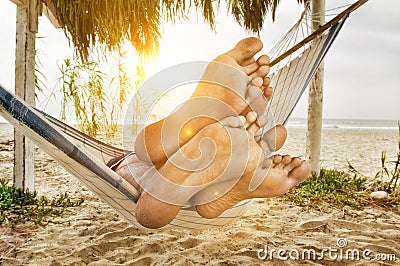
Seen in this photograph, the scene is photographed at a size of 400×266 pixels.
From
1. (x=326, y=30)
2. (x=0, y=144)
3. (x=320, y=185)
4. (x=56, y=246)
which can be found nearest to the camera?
(x=56, y=246)

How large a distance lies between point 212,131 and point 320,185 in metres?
1.71

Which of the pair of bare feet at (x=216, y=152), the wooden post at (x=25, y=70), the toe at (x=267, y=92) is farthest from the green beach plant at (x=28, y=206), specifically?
the toe at (x=267, y=92)

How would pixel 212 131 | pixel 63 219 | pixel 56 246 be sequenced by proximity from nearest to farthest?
1. pixel 212 131
2. pixel 56 246
3. pixel 63 219

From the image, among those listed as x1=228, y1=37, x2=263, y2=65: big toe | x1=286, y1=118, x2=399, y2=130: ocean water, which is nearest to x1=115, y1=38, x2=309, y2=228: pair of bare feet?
x1=228, y1=37, x2=263, y2=65: big toe

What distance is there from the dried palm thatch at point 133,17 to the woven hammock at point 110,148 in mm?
900

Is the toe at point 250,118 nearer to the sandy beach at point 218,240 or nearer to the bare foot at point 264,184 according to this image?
the bare foot at point 264,184

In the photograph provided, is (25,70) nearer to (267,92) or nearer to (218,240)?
(218,240)

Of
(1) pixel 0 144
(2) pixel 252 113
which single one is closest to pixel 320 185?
(2) pixel 252 113

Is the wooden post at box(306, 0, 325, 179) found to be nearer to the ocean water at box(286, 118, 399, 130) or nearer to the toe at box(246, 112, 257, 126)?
the toe at box(246, 112, 257, 126)

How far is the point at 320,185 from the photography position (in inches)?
101

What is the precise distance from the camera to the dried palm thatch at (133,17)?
2.20 meters

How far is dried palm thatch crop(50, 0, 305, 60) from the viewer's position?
2.20 m

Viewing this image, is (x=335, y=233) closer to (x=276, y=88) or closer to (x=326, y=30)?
(x=276, y=88)

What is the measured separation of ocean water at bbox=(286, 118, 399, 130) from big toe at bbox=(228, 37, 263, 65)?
11.5 metres
